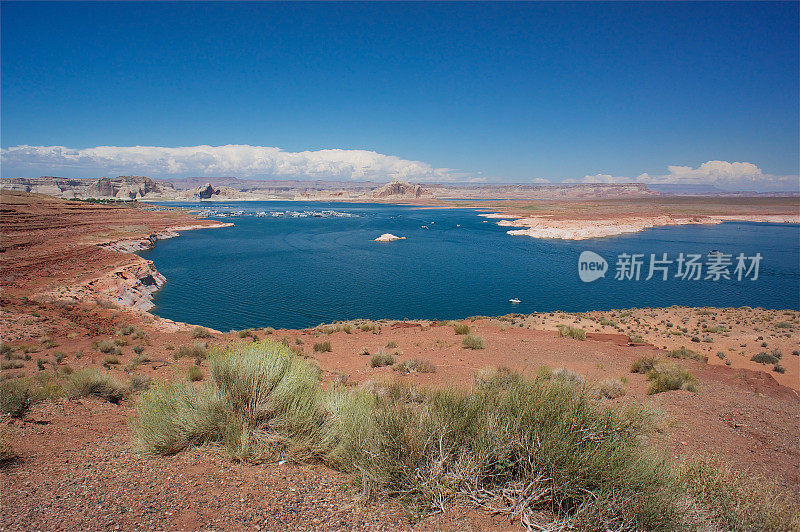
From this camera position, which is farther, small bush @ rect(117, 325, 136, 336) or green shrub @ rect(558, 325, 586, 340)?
green shrub @ rect(558, 325, 586, 340)

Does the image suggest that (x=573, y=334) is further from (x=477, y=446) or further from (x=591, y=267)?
(x=591, y=267)

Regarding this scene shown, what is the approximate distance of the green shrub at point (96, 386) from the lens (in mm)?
6824

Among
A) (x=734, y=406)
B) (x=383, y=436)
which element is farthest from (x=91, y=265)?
(x=734, y=406)

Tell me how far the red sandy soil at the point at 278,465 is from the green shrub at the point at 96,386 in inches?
16.5

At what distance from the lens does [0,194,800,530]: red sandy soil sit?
3.39 meters

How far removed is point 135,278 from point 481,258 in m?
32.8

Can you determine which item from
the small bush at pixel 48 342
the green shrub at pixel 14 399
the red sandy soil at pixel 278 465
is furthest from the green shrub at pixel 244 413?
the small bush at pixel 48 342

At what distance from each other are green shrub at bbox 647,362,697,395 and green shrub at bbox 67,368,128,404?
10.6 m

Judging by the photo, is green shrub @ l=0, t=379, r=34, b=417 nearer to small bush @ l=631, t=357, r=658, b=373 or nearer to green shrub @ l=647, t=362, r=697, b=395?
green shrub @ l=647, t=362, r=697, b=395

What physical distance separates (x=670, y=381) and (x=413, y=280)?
2589 centimetres

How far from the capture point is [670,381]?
28.1 ft

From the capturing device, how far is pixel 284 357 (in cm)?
527

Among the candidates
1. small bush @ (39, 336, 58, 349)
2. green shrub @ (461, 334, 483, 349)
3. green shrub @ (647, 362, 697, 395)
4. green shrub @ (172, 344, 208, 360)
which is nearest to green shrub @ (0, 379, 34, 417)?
green shrub @ (172, 344, 208, 360)

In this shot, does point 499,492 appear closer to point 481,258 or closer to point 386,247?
point 481,258
